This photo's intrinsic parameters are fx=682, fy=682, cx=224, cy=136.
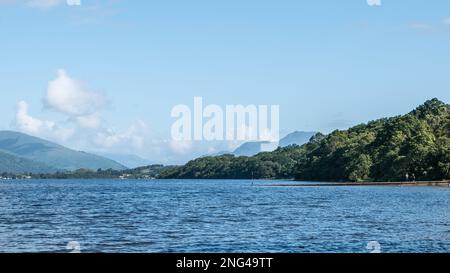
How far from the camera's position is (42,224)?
49.2m

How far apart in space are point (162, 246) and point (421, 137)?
558 feet

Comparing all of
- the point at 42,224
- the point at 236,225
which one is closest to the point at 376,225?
the point at 236,225

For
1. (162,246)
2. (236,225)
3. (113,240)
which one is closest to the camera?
(162,246)

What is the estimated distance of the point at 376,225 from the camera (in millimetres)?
48469

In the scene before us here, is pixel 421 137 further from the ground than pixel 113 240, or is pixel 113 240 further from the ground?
pixel 421 137

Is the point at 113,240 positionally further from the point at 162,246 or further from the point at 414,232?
the point at 414,232
